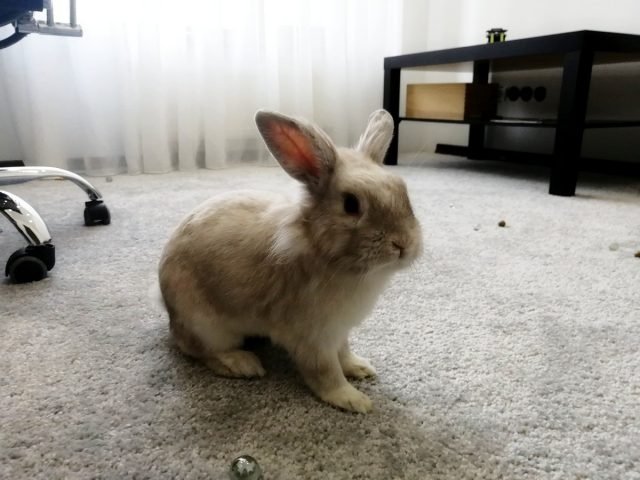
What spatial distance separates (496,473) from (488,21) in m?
2.80

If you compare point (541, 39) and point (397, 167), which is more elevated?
point (541, 39)

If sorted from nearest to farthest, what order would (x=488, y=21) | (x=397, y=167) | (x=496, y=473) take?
(x=496, y=473), (x=397, y=167), (x=488, y=21)

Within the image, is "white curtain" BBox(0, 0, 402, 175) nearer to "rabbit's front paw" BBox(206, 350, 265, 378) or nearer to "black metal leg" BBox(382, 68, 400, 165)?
"black metal leg" BBox(382, 68, 400, 165)

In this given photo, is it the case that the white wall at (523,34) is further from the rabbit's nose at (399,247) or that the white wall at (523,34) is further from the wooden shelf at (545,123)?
the rabbit's nose at (399,247)

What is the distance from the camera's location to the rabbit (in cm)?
59

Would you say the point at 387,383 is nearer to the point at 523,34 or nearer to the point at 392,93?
the point at 392,93

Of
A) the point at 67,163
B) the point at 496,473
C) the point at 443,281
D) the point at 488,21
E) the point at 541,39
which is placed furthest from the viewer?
the point at 488,21

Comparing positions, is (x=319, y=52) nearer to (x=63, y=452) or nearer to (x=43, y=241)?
(x=43, y=241)

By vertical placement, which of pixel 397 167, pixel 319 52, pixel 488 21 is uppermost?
pixel 488 21

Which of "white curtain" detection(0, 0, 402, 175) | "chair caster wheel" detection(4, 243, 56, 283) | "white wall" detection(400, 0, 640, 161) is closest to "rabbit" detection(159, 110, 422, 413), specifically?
"chair caster wheel" detection(4, 243, 56, 283)

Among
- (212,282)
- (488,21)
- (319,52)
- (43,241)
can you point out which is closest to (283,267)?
(212,282)

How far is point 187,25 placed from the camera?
236 centimetres

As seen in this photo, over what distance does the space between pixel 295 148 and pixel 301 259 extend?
0.43 feet

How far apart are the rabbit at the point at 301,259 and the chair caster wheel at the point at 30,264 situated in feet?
1.44
